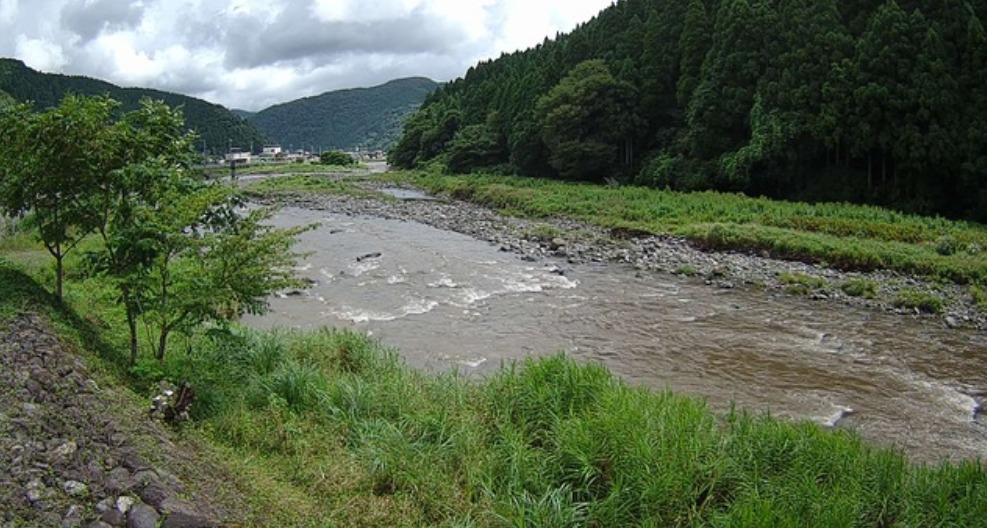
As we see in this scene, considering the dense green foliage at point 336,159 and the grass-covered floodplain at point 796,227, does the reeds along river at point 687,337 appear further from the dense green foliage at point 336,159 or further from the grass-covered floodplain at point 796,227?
the dense green foliage at point 336,159

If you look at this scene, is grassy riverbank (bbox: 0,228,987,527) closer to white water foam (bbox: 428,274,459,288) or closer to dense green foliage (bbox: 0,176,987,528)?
Answer: dense green foliage (bbox: 0,176,987,528)

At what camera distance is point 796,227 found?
2412 centimetres

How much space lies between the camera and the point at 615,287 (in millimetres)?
18125

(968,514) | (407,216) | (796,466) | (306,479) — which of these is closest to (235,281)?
(306,479)

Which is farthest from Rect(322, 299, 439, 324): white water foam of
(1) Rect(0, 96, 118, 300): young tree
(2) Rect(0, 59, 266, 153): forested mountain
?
(2) Rect(0, 59, 266, 153): forested mountain

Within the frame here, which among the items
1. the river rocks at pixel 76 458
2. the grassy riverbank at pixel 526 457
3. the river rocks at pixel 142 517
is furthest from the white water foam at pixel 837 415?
the river rocks at pixel 142 517

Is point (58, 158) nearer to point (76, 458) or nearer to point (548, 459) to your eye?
point (76, 458)

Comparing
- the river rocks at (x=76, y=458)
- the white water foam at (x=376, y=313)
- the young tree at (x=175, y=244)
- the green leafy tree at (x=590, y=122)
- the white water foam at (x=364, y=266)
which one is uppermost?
the green leafy tree at (x=590, y=122)

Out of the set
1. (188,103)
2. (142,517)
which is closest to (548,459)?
(142,517)

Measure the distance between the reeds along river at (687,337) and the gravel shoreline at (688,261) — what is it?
75 cm

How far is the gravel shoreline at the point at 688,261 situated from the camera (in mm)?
16188

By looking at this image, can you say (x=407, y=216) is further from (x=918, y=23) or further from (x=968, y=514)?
(x=968, y=514)

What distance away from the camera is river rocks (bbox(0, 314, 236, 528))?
4410 mm

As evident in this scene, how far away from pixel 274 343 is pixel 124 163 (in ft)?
10.4
